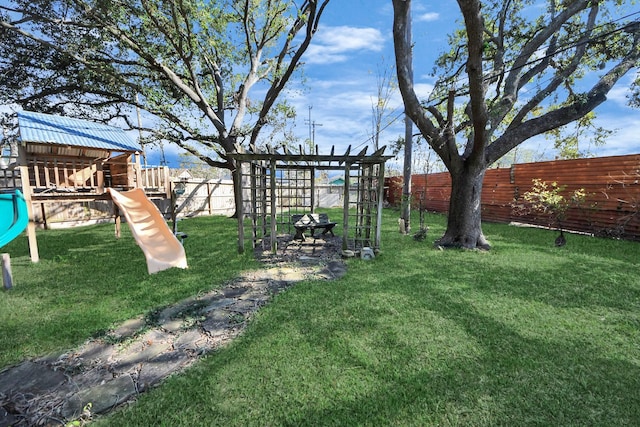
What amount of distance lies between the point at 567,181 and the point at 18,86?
57.2 feet

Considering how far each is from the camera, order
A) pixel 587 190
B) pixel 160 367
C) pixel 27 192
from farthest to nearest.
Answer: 1. pixel 587 190
2. pixel 27 192
3. pixel 160 367

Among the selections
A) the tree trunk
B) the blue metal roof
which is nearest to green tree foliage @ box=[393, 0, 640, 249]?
the tree trunk

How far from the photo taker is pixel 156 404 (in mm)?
1893

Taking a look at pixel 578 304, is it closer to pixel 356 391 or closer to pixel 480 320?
pixel 480 320

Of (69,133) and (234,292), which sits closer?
(234,292)

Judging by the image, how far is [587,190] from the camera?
7.47 metres

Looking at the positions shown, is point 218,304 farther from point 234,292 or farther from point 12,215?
point 12,215

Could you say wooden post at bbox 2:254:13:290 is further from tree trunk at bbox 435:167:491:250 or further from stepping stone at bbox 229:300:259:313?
tree trunk at bbox 435:167:491:250

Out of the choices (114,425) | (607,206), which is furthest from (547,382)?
(607,206)

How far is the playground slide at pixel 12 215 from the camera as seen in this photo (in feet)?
12.4

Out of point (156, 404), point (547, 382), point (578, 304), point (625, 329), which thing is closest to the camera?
point (156, 404)

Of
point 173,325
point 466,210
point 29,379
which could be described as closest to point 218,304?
point 173,325

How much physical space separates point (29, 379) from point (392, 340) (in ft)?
10.4

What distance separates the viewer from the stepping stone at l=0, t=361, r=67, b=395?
6.74 ft
